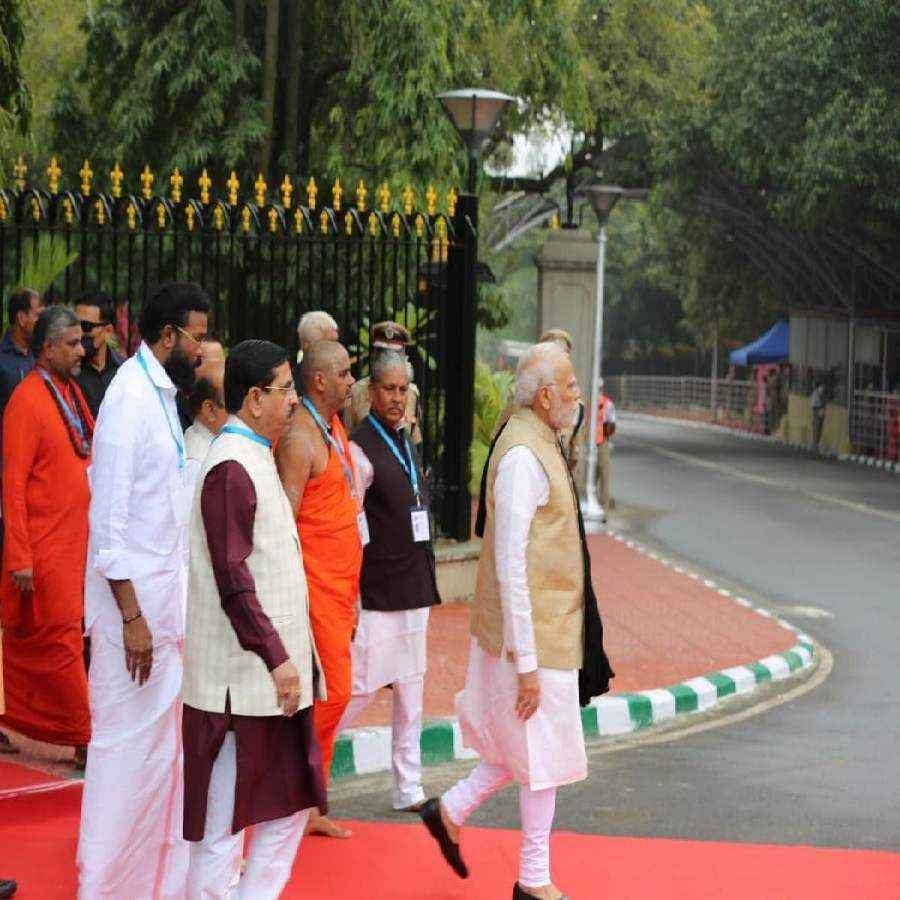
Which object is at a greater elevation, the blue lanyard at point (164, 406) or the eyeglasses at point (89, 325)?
the eyeglasses at point (89, 325)

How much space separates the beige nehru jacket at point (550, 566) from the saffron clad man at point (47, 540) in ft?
6.68

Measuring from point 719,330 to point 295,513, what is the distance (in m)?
50.5

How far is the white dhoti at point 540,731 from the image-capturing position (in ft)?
19.4

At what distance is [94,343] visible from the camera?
26.8ft

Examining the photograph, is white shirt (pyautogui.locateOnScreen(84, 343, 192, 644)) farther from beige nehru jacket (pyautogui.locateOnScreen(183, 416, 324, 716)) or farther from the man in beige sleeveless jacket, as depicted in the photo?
the man in beige sleeveless jacket

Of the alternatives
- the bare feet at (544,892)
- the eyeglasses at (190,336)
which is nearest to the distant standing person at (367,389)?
the eyeglasses at (190,336)

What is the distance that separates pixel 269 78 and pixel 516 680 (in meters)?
13.0

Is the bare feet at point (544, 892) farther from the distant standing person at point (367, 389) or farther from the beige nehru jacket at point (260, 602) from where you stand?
the distant standing person at point (367, 389)

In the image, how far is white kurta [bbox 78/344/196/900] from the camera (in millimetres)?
5531

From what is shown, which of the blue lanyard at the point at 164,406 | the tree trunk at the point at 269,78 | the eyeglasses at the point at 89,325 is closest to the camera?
the blue lanyard at the point at 164,406

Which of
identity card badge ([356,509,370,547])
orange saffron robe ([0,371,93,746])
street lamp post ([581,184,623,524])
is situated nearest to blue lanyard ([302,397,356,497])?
identity card badge ([356,509,370,547])

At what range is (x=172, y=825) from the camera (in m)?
5.70

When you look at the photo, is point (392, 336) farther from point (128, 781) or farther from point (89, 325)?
point (128, 781)

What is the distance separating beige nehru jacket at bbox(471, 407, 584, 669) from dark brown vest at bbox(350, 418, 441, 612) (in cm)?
107
